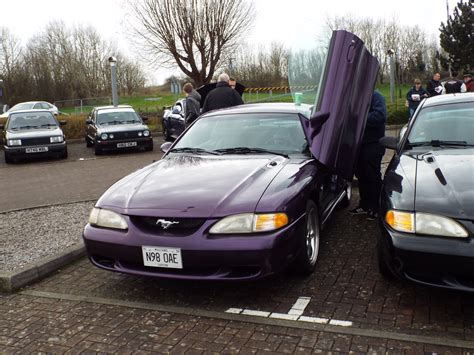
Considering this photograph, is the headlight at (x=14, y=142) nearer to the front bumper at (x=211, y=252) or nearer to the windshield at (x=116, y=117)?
the windshield at (x=116, y=117)

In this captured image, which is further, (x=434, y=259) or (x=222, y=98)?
(x=222, y=98)

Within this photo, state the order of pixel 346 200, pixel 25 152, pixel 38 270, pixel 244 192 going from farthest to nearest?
pixel 25 152 < pixel 346 200 < pixel 38 270 < pixel 244 192

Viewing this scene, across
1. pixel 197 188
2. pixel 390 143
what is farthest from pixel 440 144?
pixel 197 188

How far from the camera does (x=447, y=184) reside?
3.31 metres

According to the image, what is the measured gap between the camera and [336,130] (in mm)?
4660

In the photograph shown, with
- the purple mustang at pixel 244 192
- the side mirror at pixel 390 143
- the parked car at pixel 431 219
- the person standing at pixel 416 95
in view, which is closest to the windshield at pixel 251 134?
the purple mustang at pixel 244 192

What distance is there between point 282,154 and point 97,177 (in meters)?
6.83

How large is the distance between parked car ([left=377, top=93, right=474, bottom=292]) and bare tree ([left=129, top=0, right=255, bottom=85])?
74.5 feet

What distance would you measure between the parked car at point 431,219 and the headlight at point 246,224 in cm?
82

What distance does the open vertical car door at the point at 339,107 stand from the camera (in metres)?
4.57

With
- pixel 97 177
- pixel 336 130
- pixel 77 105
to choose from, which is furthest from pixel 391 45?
pixel 336 130

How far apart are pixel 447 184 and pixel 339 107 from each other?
5.32ft

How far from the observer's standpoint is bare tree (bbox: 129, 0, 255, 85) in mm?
25156

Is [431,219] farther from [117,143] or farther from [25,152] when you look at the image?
[25,152]
